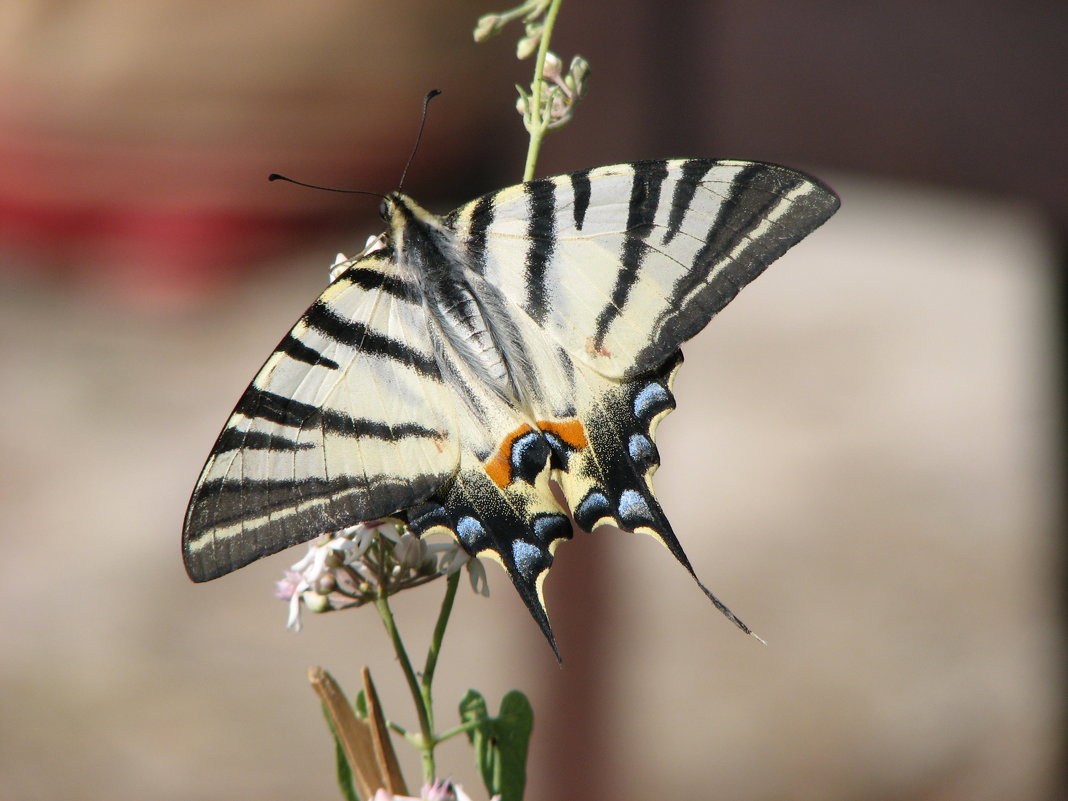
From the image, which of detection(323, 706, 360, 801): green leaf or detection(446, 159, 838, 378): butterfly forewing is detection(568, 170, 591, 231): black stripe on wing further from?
detection(323, 706, 360, 801): green leaf

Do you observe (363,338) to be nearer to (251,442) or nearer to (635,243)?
(251,442)

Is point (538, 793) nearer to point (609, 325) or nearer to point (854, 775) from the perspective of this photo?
point (854, 775)

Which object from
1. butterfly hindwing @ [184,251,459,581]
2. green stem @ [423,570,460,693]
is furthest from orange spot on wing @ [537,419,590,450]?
green stem @ [423,570,460,693]

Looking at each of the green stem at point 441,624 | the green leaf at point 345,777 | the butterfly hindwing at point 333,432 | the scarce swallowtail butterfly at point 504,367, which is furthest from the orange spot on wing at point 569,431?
the green leaf at point 345,777

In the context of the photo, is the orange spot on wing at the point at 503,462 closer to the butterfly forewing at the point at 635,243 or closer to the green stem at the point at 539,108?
the butterfly forewing at the point at 635,243

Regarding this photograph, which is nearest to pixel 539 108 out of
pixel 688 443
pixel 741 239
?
pixel 741 239

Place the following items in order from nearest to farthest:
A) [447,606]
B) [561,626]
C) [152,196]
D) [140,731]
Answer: [447,606] → [561,626] → [140,731] → [152,196]

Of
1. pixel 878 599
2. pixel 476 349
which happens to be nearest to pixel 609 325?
pixel 476 349
